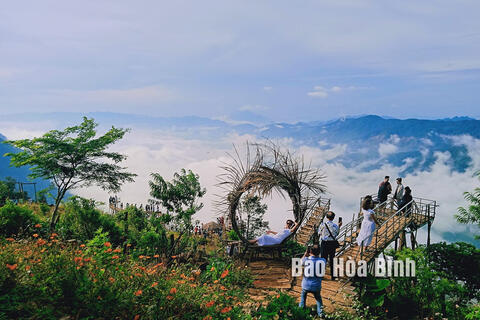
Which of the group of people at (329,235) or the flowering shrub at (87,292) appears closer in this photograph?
the flowering shrub at (87,292)

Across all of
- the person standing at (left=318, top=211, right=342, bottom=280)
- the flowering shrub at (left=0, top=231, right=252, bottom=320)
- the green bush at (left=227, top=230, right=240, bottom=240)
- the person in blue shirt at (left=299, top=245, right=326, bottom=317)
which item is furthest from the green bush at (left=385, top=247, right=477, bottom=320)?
the green bush at (left=227, top=230, right=240, bottom=240)

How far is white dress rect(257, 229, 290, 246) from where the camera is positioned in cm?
1116

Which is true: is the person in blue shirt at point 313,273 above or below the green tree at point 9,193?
below

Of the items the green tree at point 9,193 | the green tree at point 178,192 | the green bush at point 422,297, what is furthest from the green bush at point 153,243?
the green tree at point 9,193

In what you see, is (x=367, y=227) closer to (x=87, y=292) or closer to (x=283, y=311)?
(x=283, y=311)

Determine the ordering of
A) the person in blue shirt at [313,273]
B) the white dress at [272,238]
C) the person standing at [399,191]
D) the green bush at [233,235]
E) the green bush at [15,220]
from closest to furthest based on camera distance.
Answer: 1. the person in blue shirt at [313,273]
2. the white dress at [272,238]
3. the green bush at [15,220]
4. the person standing at [399,191]
5. the green bush at [233,235]

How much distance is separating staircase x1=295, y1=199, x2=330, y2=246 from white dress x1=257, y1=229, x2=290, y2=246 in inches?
34.0

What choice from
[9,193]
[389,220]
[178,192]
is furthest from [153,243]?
[9,193]

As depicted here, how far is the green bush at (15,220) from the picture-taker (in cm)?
1135

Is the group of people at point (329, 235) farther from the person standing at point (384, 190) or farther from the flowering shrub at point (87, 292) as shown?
the flowering shrub at point (87, 292)

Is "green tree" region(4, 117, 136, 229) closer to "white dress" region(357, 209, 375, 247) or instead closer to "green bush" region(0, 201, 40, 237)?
"green bush" region(0, 201, 40, 237)

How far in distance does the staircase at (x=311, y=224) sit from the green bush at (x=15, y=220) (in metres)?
8.49

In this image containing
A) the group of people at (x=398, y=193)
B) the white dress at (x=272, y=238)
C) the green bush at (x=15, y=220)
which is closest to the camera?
the white dress at (x=272, y=238)

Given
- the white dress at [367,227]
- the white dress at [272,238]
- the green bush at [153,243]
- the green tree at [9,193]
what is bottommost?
the green bush at [153,243]
